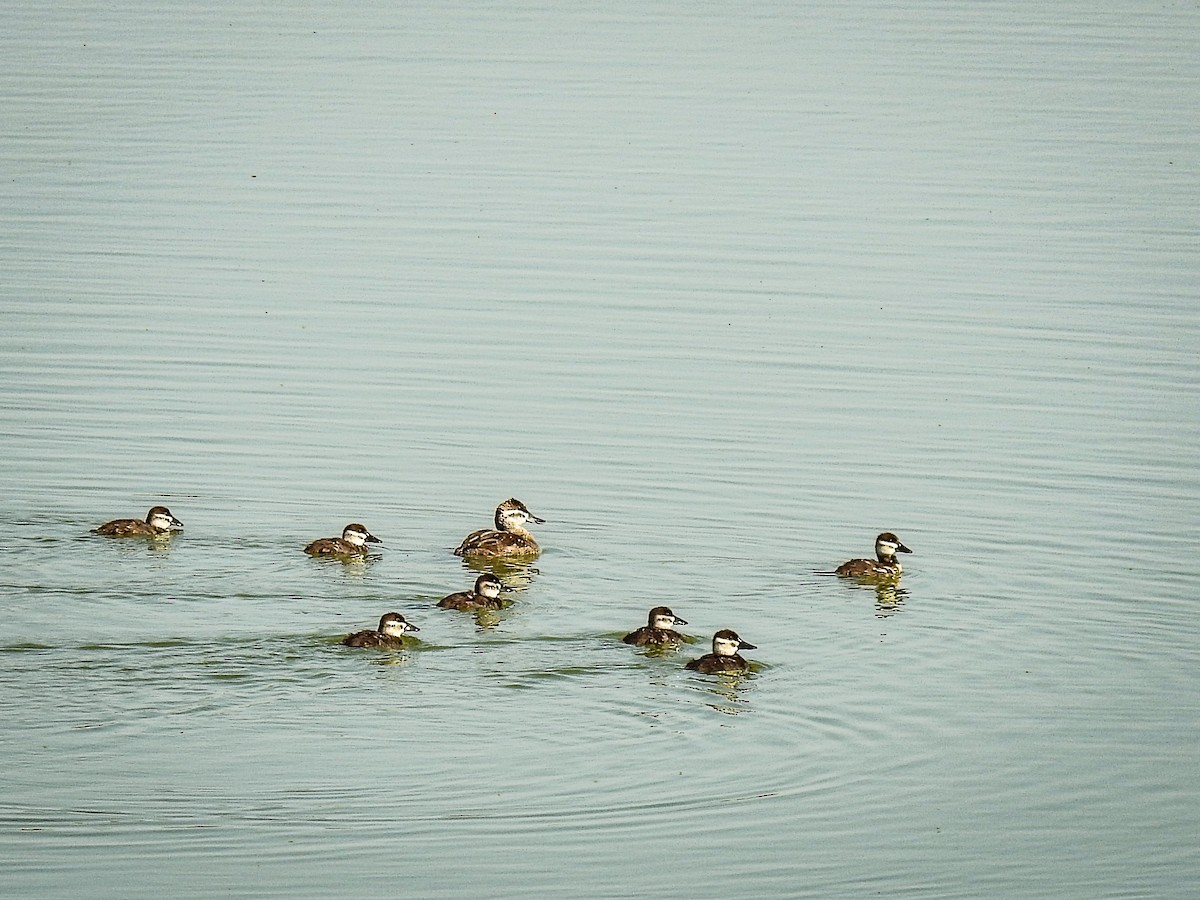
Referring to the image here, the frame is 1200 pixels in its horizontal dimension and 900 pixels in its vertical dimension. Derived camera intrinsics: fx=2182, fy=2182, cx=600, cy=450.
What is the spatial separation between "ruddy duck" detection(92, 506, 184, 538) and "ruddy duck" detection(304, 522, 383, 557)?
945 millimetres

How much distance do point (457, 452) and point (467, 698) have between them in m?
5.71

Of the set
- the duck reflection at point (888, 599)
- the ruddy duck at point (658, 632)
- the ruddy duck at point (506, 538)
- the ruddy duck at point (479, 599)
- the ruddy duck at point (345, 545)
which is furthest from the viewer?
the ruddy duck at point (506, 538)

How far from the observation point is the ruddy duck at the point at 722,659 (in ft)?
39.7

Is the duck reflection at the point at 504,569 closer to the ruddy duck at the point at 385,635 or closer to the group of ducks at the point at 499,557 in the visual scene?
the group of ducks at the point at 499,557

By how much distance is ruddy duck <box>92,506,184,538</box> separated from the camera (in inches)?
555

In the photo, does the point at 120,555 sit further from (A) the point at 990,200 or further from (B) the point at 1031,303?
(A) the point at 990,200

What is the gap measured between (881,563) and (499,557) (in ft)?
8.13

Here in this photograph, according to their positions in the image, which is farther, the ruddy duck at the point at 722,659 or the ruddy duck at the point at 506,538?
the ruddy duck at the point at 506,538

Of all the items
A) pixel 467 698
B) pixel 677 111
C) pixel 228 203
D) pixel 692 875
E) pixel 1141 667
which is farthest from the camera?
pixel 677 111

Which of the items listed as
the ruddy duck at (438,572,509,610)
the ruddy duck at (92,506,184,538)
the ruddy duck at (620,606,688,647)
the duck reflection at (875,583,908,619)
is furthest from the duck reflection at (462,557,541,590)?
the duck reflection at (875,583,908,619)

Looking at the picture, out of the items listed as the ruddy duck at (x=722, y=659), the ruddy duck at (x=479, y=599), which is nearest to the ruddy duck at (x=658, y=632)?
the ruddy duck at (x=722, y=659)

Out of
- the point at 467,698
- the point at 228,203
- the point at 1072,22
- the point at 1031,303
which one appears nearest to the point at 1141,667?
the point at 467,698

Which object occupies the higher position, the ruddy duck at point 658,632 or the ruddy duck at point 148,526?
the ruddy duck at point 148,526

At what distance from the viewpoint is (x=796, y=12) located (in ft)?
139
